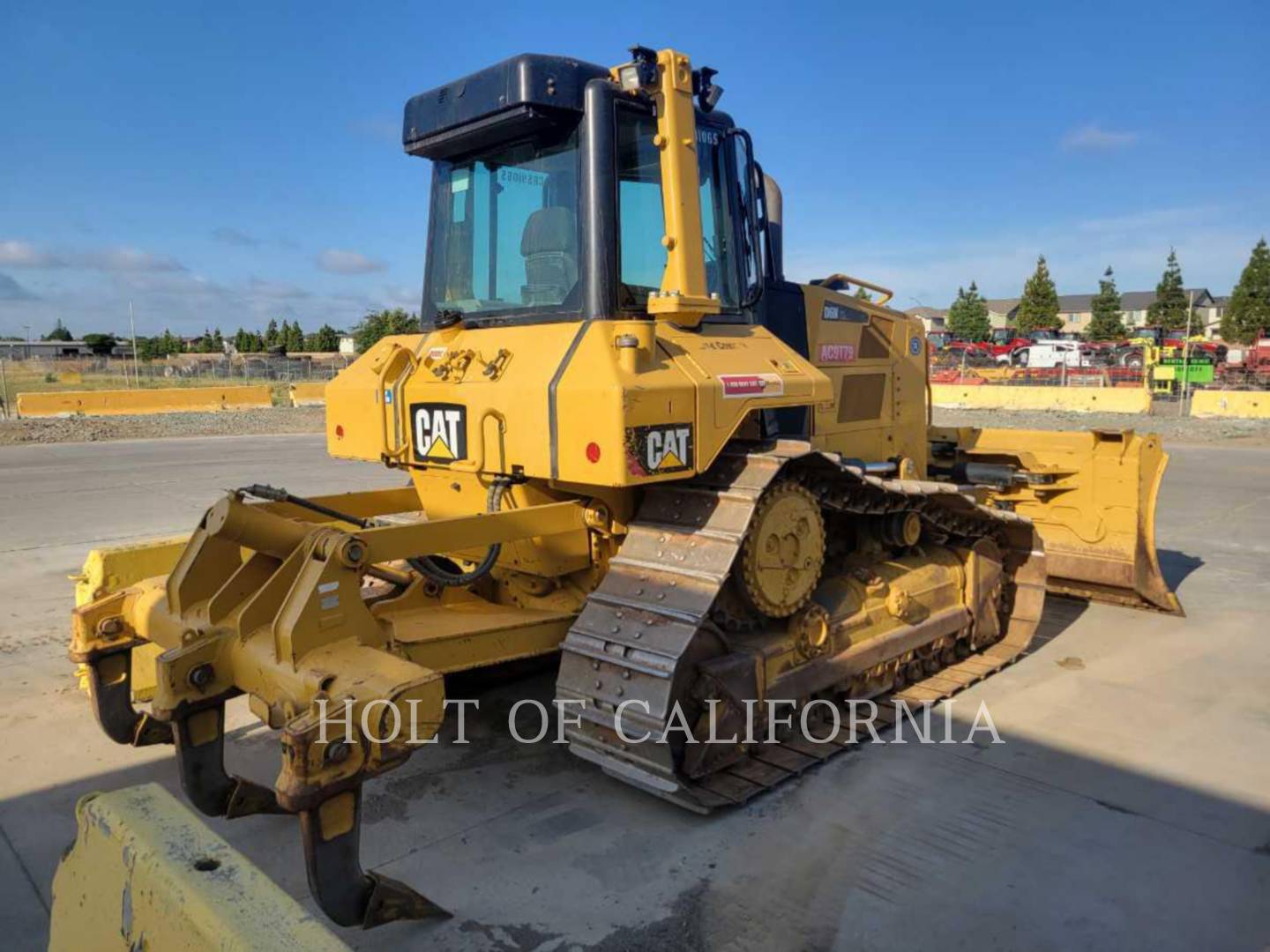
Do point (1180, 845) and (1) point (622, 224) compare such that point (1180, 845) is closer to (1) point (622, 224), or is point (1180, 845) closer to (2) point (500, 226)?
(1) point (622, 224)

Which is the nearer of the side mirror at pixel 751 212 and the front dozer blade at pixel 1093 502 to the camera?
the side mirror at pixel 751 212

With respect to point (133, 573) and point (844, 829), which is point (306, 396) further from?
point (844, 829)

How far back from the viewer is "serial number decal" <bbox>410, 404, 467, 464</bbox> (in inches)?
180

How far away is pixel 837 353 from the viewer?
598cm

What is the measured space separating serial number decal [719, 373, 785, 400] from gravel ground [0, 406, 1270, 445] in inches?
718

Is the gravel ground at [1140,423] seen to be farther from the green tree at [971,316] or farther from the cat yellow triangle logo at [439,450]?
the green tree at [971,316]

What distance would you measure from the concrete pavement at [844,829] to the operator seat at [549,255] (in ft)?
7.75

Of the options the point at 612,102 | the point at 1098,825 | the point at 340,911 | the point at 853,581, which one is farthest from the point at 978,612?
the point at 340,911

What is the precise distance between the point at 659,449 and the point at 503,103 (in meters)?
1.85

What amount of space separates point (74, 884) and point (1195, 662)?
6.55m

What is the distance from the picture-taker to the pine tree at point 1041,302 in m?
63.1

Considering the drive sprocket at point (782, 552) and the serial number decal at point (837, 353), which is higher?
the serial number decal at point (837, 353)

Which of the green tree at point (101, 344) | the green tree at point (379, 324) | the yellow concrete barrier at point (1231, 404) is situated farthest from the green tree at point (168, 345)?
the yellow concrete barrier at point (1231, 404)

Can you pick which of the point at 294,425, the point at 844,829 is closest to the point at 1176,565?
the point at 844,829
